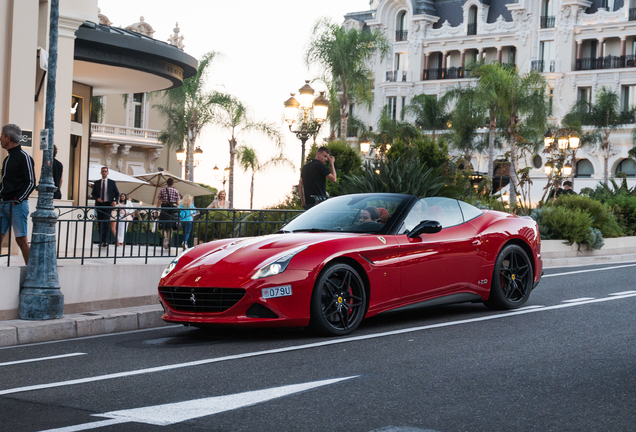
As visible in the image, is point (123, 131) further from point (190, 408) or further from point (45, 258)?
point (190, 408)

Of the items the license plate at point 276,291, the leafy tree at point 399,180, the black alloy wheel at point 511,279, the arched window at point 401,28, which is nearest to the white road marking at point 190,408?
the license plate at point 276,291

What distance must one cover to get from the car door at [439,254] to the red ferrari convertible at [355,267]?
0.01 m

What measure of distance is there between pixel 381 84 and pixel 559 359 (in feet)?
222

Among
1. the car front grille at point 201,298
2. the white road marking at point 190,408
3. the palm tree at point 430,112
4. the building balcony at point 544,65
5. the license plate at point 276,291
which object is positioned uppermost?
the building balcony at point 544,65

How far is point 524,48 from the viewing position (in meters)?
66.3

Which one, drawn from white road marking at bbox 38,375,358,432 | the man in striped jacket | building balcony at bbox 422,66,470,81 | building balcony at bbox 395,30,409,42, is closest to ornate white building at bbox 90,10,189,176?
building balcony at bbox 395,30,409,42

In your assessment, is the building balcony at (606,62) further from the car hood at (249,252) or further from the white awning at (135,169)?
the car hood at (249,252)

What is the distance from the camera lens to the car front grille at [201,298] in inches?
298

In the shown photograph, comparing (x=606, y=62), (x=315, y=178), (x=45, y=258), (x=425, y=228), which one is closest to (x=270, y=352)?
(x=425, y=228)

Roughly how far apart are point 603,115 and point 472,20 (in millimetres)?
17636

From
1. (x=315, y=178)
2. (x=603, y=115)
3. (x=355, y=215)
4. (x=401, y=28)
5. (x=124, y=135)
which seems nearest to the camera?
(x=355, y=215)

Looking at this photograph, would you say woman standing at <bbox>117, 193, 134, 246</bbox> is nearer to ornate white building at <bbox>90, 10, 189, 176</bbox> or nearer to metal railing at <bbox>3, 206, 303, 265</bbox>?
metal railing at <bbox>3, 206, 303, 265</bbox>

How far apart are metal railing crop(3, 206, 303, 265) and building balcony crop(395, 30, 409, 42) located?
6376cm

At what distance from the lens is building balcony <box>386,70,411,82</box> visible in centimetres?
7275
